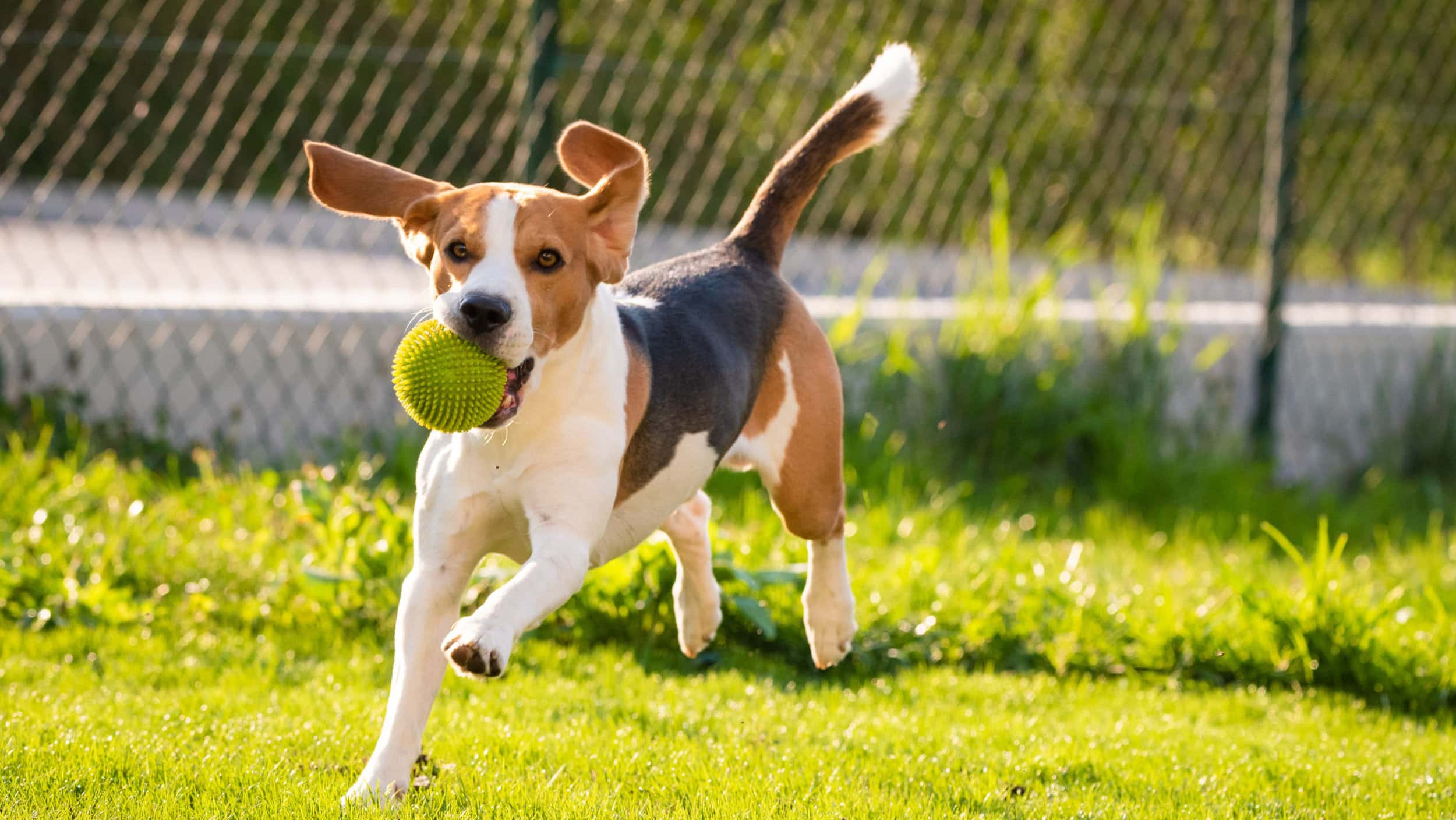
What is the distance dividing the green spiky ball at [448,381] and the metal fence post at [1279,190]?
5615 mm

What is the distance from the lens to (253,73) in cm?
962

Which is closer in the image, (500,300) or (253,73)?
(500,300)

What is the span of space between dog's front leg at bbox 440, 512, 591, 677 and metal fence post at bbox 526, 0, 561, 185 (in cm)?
344

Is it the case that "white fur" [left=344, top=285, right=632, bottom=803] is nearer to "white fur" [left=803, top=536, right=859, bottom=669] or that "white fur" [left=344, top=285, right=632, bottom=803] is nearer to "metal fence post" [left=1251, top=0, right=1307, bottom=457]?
"white fur" [left=803, top=536, right=859, bottom=669]

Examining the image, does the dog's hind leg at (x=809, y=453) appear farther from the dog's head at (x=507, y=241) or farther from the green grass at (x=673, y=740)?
the dog's head at (x=507, y=241)

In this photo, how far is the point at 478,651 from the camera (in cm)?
274

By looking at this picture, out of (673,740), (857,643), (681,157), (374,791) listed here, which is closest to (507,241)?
(374,791)

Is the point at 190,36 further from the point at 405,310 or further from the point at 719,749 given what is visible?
the point at 719,749

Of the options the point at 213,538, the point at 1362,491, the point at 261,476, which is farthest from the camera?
the point at 1362,491

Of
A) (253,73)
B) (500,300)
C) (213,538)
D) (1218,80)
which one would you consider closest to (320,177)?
(500,300)

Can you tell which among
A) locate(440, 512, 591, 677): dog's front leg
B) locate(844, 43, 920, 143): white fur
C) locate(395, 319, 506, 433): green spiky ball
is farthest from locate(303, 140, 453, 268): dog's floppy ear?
locate(844, 43, 920, 143): white fur

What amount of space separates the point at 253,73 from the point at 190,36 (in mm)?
660

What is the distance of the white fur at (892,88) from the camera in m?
4.21

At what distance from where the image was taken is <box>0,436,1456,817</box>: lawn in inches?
138
